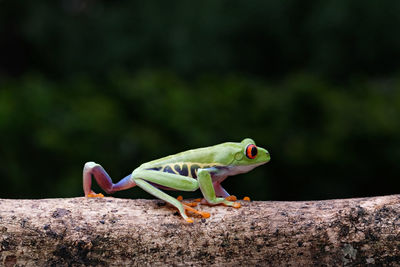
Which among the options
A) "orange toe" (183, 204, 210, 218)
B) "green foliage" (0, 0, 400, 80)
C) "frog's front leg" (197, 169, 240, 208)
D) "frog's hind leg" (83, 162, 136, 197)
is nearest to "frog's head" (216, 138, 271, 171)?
"frog's front leg" (197, 169, 240, 208)

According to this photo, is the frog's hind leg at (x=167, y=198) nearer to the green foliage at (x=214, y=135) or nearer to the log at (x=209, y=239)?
the log at (x=209, y=239)

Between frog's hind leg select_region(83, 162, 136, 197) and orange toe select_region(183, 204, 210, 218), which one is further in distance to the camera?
frog's hind leg select_region(83, 162, 136, 197)

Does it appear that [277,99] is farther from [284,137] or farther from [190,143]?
[190,143]

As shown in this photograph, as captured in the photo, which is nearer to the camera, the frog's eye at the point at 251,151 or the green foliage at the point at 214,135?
the frog's eye at the point at 251,151

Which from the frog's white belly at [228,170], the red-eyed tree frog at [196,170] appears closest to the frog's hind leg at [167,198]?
the red-eyed tree frog at [196,170]

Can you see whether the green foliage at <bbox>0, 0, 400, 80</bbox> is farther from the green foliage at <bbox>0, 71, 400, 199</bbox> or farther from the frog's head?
the frog's head

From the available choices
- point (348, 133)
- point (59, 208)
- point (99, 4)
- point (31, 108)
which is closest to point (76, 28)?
point (99, 4)
